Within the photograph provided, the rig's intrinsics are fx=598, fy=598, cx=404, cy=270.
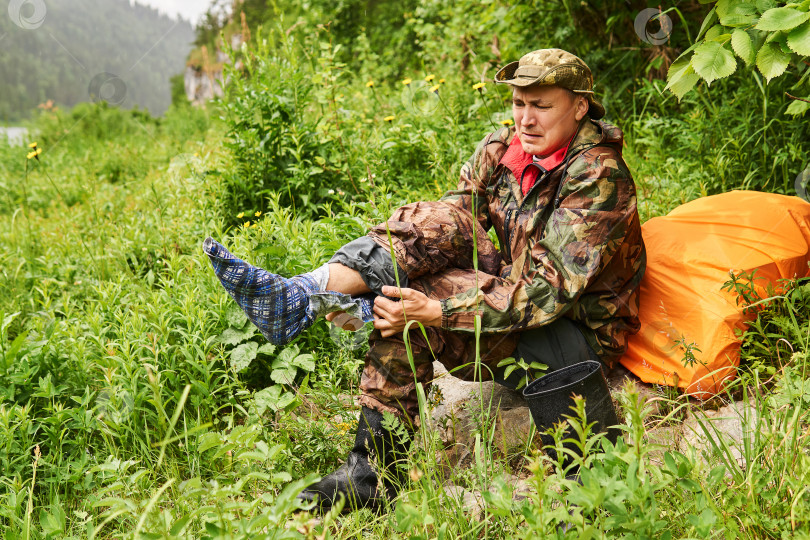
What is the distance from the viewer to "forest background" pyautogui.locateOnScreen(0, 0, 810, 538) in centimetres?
151

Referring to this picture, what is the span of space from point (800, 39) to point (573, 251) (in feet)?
3.17

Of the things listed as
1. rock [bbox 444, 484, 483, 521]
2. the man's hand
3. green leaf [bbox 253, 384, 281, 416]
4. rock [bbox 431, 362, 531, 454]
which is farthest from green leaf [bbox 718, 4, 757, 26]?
green leaf [bbox 253, 384, 281, 416]

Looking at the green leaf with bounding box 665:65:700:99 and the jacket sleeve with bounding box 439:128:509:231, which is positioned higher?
the green leaf with bounding box 665:65:700:99

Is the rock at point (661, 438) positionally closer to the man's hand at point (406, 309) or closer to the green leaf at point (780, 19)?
the man's hand at point (406, 309)

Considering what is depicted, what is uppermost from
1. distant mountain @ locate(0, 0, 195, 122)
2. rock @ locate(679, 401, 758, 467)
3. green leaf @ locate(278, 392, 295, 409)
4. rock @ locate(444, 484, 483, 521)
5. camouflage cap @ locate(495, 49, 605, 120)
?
distant mountain @ locate(0, 0, 195, 122)

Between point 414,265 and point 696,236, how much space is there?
4.05ft

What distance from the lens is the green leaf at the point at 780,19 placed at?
1.94m

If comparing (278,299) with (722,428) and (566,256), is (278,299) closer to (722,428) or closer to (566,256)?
(566,256)

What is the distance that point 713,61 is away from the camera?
2.09 metres

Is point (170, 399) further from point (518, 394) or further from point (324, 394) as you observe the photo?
point (518, 394)

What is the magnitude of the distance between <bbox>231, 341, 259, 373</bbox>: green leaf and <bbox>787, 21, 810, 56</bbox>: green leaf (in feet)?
7.70

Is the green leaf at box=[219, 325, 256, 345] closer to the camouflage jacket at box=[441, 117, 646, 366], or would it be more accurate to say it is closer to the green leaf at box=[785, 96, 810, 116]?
the camouflage jacket at box=[441, 117, 646, 366]

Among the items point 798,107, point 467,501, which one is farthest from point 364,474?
point 798,107

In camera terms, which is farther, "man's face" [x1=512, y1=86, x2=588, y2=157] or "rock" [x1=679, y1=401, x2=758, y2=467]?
"man's face" [x1=512, y1=86, x2=588, y2=157]
